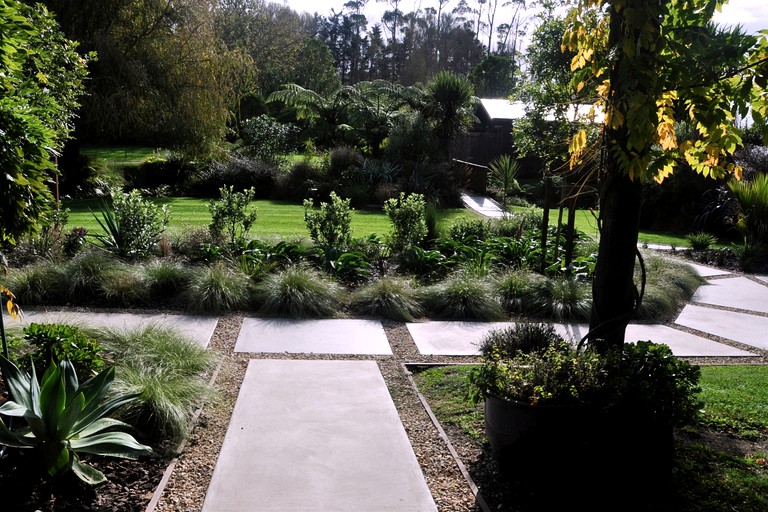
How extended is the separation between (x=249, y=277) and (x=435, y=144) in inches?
506

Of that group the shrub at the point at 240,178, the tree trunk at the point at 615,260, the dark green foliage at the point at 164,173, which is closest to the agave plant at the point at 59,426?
the tree trunk at the point at 615,260

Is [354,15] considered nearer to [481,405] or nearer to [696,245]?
[696,245]

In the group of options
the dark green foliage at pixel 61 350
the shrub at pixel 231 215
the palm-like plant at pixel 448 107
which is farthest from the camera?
the palm-like plant at pixel 448 107

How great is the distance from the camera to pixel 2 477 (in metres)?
3.05

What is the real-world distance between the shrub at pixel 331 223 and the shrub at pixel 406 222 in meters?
0.61

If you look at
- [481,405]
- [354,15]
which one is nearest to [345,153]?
[481,405]

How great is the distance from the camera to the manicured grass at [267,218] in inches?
440

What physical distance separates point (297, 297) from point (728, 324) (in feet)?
15.4

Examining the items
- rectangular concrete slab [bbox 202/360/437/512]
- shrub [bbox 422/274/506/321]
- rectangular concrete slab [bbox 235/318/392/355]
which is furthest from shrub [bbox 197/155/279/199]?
rectangular concrete slab [bbox 202/360/437/512]

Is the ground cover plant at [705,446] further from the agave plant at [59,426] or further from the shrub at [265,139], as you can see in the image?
the shrub at [265,139]

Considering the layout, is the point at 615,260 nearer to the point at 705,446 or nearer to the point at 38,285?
the point at 705,446

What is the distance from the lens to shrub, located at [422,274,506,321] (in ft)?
22.2

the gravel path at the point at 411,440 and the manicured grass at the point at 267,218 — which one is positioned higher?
the manicured grass at the point at 267,218

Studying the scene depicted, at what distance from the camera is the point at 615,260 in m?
3.78
